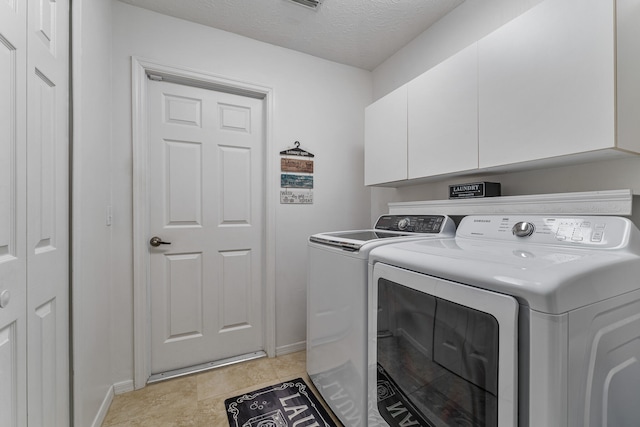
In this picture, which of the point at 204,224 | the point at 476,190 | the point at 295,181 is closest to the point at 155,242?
the point at 204,224

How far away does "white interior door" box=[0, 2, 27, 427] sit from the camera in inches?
30.6

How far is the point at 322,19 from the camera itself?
1.89 meters

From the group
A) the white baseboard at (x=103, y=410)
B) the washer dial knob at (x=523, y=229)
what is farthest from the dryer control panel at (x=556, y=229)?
the white baseboard at (x=103, y=410)

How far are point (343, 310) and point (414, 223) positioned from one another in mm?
740

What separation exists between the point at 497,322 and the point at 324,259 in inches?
39.6

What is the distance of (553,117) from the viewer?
1.07 metres

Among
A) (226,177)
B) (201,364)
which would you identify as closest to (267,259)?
(226,177)

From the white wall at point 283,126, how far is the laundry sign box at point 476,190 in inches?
42.0

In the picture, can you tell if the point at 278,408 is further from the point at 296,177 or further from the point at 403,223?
the point at 296,177

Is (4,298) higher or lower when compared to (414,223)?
lower

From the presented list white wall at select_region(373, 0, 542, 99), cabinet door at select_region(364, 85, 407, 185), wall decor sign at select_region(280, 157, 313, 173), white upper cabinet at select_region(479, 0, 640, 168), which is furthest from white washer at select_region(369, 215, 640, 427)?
wall decor sign at select_region(280, 157, 313, 173)

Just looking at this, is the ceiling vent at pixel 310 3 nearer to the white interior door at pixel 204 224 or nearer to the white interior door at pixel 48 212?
the white interior door at pixel 204 224

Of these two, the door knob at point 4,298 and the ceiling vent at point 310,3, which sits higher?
the ceiling vent at point 310,3

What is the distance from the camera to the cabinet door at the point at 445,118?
1380 millimetres
